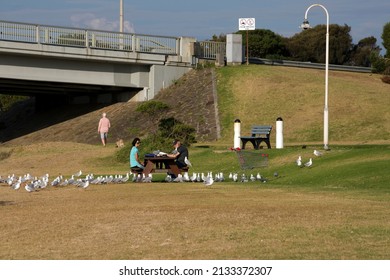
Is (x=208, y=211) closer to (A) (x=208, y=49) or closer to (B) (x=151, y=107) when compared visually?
(B) (x=151, y=107)

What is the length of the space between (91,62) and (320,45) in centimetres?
5767

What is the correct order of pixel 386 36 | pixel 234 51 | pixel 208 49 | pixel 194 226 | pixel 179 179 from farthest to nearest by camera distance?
1. pixel 386 36
2. pixel 208 49
3. pixel 234 51
4. pixel 179 179
5. pixel 194 226

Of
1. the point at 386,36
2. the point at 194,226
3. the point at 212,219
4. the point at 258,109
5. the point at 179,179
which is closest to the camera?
the point at 194,226

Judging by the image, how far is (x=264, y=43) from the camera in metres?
103

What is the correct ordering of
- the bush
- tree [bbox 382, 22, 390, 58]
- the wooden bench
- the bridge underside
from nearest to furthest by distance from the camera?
the wooden bench → the bush → the bridge underside → tree [bbox 382, 22, 390, 58]

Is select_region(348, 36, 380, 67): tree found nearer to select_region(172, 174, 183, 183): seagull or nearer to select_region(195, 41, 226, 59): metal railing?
select_region(195, 41, 226, 59): metal railing

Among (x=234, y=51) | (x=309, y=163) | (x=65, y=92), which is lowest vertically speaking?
(x=309, y=163)

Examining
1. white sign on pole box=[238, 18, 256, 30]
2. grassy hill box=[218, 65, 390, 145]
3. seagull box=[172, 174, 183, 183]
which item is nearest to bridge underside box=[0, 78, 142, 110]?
grassy hill box=[218, 65, 390, 145]

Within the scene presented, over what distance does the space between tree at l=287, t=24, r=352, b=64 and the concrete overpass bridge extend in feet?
166

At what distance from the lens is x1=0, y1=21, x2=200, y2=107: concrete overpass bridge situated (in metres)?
49.6

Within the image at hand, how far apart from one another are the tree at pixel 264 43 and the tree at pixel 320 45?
6.13 ft

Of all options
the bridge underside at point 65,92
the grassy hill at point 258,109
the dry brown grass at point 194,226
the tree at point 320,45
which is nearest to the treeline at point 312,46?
the tree at point 320,45

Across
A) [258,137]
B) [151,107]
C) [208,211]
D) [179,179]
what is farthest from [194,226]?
[151,107]

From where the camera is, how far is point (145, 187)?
24.6m
